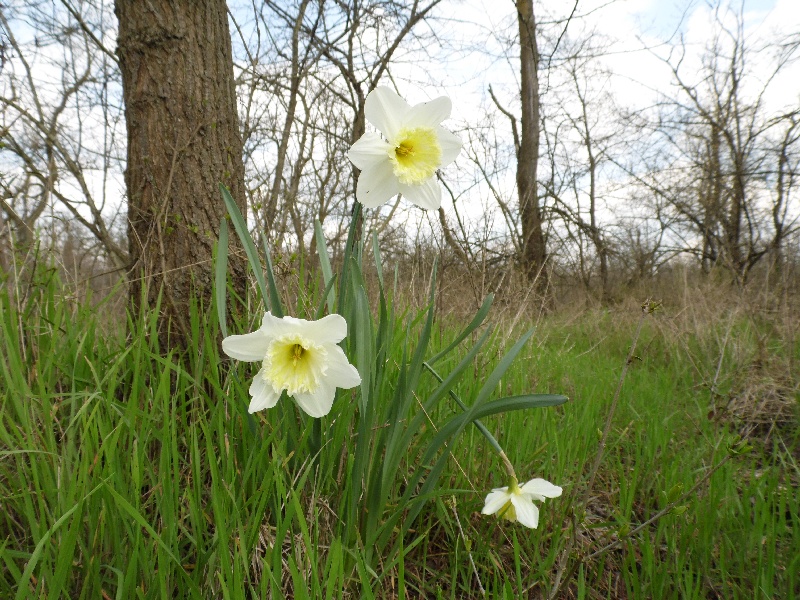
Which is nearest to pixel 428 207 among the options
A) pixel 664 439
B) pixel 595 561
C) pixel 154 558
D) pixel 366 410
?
pixel 366 410

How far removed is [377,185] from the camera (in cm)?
110

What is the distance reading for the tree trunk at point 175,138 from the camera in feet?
6.55

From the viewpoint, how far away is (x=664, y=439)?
1.86 metres

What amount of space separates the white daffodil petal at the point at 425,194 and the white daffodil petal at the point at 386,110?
125mm

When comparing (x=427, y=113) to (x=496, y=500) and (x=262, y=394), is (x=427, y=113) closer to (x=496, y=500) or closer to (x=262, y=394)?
(x=262, y=394)

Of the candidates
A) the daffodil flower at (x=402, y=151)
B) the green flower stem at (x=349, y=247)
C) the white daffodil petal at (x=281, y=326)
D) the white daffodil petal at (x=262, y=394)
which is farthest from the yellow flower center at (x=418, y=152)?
the white daffodil petal at (x=262, y=394)

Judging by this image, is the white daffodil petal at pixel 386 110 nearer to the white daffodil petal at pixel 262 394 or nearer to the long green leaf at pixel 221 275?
the long green leaf at pixel 221 275

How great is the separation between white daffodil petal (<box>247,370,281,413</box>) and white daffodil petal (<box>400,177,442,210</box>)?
1.74 feet

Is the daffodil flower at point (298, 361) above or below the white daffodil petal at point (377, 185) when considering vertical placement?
below

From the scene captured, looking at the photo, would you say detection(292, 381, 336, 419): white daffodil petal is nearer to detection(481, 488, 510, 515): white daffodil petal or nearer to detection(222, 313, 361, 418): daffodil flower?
detection(222, 313, 361, 418): daffodil flower

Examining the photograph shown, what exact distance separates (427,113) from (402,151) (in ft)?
0.35

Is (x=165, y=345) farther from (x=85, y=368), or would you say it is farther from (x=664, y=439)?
(x=664, y=439)

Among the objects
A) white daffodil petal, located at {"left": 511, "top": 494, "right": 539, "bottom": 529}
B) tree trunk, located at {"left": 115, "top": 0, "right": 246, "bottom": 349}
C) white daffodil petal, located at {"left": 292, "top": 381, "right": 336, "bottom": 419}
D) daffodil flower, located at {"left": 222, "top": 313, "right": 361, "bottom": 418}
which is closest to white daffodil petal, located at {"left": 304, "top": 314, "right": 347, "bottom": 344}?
daffodil flower, located at {"left": 222, "top": 313, "right": 361, "bottom": 418}

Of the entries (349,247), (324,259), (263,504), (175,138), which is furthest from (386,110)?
(175,138)
